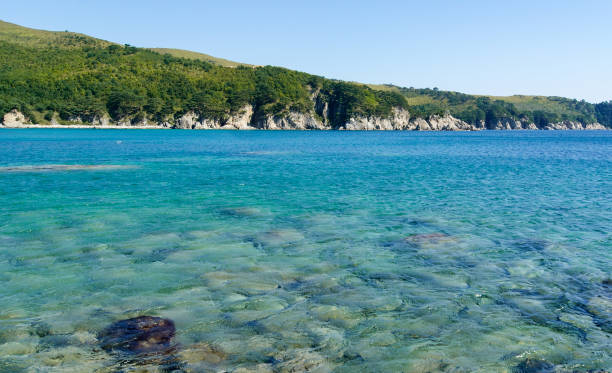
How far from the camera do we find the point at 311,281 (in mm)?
10492

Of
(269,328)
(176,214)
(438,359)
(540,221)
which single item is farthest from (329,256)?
(540,221)

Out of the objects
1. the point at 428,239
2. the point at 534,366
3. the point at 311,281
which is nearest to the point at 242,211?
the point at 428,239

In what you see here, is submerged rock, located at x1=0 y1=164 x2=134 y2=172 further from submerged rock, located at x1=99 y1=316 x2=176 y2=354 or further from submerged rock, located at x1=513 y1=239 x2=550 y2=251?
submerged rock, located at x1=513 y1=239 x2=550 y2=251

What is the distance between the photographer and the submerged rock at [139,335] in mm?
7070

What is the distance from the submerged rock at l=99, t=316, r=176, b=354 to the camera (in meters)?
7.07

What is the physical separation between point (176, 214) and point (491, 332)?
42.7ft

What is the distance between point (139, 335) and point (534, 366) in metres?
6.08

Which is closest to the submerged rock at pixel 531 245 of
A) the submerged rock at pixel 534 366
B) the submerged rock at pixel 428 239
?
the submerged rock at pixel 428 239

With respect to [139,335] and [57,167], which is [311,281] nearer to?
[139,335]

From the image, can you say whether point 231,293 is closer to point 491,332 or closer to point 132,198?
point 491,332

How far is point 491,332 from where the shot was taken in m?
8.00

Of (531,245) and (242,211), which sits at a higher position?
(531,245)

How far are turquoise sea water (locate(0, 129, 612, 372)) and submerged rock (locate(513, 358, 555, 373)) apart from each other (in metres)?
0.06

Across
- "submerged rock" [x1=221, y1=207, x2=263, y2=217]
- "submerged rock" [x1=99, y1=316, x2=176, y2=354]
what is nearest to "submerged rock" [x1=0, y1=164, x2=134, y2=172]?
"submerged rock" [x1=221, y1=207, x2=263, y2=217]
